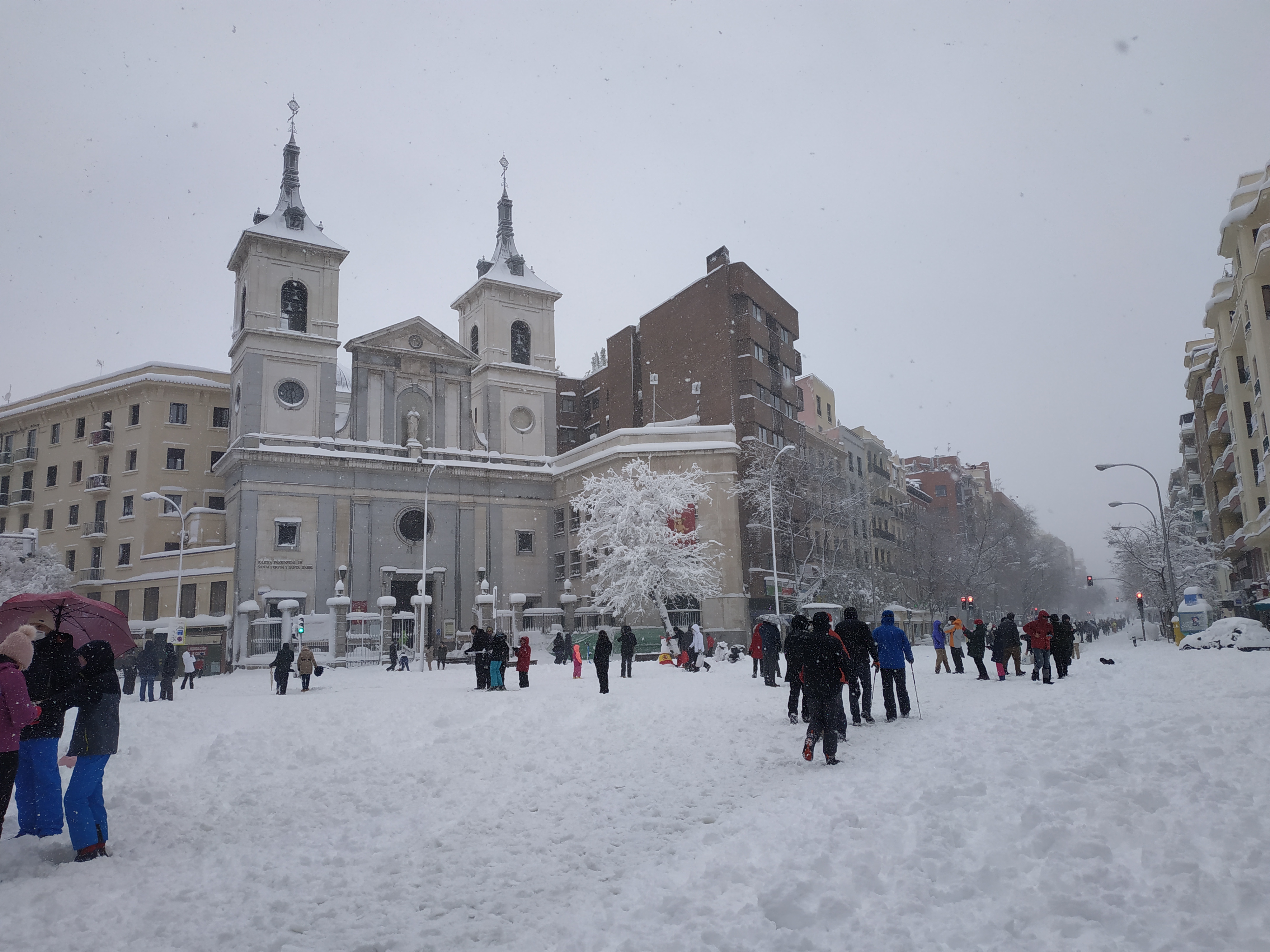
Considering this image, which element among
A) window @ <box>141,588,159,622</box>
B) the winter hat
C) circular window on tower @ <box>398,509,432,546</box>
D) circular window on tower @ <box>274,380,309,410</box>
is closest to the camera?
the winter hat

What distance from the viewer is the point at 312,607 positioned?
4622 centimetres

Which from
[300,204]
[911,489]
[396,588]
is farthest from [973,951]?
[911,489]

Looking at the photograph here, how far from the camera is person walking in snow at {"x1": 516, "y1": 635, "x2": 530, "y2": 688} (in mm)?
22922

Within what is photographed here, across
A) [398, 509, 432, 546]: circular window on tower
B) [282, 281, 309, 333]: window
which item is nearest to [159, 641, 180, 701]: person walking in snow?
[398, 509, 432, 546]: circular window on tower

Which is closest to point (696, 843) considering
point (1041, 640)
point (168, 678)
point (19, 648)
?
point (19, 648)

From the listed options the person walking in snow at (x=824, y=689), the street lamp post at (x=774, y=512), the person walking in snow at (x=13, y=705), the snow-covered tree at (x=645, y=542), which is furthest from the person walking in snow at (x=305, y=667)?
the street lamp post at (x=774, y=512)

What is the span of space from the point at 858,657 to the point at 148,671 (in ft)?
65.2

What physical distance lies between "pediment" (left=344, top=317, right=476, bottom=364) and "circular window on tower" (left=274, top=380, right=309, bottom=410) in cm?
438

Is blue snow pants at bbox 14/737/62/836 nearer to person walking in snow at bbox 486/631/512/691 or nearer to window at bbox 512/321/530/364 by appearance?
person walking in snow at bbox 486/631/512/691

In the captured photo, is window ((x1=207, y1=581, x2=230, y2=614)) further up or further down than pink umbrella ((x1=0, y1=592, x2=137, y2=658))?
further up

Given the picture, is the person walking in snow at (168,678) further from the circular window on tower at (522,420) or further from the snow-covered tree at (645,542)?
the circular window on tower at (522,420)

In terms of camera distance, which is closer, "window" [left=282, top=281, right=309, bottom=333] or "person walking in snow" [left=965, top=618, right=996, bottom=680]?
"person walking in snow" [left=965, top=618, right=996, bottom=680]

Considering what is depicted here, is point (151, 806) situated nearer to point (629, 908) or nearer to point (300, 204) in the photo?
point (629, 908)

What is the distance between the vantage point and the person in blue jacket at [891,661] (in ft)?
45.0
